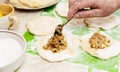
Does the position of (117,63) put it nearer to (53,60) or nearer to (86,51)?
(86,51)

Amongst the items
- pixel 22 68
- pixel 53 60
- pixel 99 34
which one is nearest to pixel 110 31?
pixel 99 34

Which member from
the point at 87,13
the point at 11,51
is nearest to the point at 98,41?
the point at 87,13

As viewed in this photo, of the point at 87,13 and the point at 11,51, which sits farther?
the point at 87,13

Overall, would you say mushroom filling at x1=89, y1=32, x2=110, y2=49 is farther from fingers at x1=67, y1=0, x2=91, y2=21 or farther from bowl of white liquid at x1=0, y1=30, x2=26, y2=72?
bowl of white liquid at x1=0, y1=30, x2=26, y2=72

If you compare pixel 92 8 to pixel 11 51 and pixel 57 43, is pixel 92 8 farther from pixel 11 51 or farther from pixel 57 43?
pixel 11 51

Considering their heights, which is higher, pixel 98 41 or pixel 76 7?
pixel 76 7

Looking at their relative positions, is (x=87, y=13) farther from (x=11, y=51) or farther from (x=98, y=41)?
(x=11, y=51)
